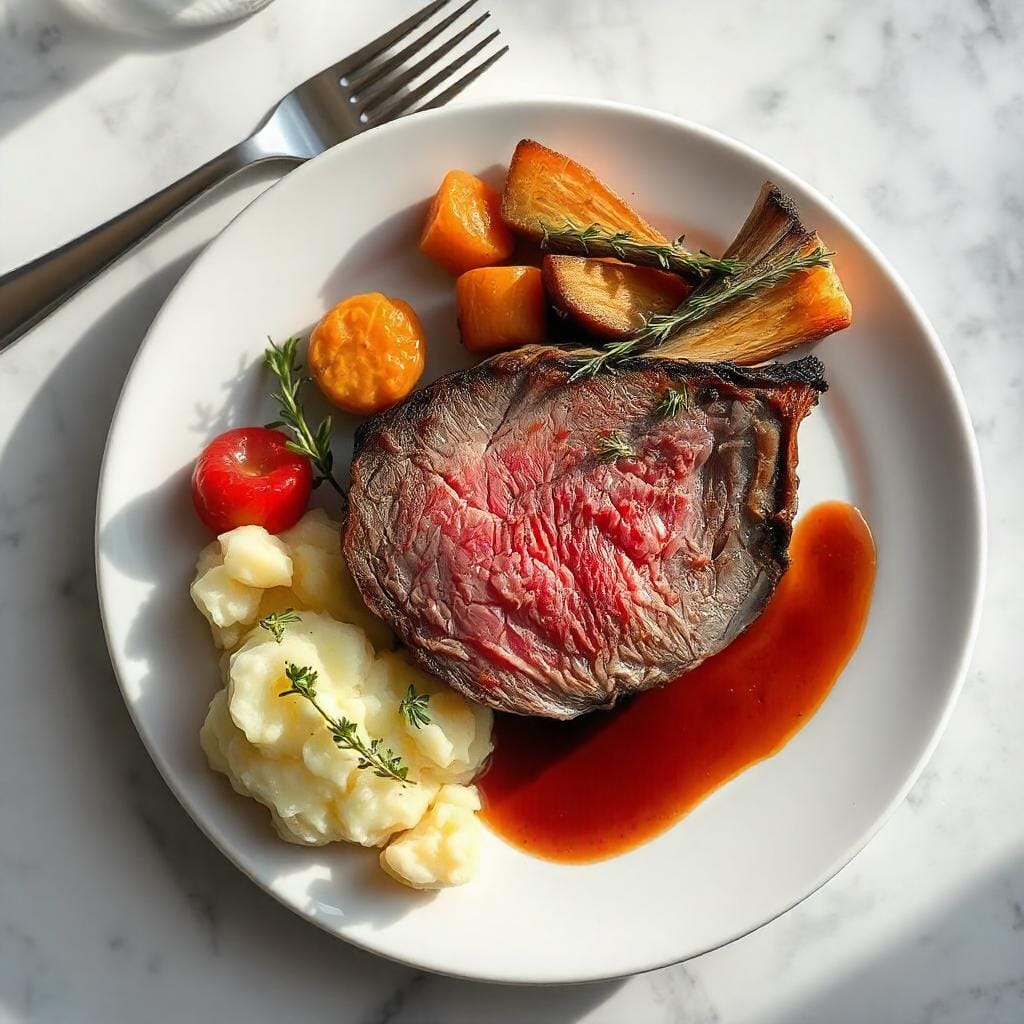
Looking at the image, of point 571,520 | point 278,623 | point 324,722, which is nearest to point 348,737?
point 324,722

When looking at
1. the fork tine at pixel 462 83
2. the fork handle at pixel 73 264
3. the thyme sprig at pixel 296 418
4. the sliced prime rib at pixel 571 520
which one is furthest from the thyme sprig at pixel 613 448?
the fork handle at pixel 73 264

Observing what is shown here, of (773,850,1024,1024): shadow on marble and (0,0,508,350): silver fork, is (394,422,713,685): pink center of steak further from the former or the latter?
(773,850,1024,1024): shadow on marble

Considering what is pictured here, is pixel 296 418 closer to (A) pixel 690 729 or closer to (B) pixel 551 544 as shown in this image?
(B) pixel 551 544

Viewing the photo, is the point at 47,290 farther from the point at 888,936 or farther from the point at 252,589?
the point at 888,936

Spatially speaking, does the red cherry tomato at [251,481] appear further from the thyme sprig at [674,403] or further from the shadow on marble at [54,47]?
the shadow on marble at [54,47]

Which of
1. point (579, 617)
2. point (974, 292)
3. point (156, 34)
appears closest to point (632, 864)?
point (579, 617)
